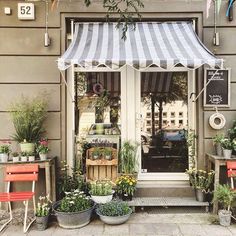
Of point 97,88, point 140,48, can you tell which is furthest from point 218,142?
point 97,88

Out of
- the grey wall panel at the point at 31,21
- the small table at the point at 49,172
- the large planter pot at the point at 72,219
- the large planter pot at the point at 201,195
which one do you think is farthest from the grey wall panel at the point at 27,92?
the large planter pot at the point at 201,195

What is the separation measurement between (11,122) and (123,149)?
2268 millimetres

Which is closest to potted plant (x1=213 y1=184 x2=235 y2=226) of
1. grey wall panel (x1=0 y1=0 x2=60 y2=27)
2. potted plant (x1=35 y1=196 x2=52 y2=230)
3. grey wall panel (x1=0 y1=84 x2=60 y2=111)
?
potted plant (x1=35 y1=196 x2=52 y2=230)

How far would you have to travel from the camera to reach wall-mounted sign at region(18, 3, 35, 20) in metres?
6.30

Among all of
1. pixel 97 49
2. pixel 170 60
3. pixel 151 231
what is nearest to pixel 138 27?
pixel 97 49

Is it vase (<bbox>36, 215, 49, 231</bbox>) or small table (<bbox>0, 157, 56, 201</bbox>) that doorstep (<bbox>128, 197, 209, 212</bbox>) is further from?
vase (<bbox>36, 215, 49, 231</bbox>)

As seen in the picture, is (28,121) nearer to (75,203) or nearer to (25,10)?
(75,203)

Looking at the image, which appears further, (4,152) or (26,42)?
(26,42)

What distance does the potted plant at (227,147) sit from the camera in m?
5.77

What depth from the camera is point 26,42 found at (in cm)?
634

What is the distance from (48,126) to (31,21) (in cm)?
211

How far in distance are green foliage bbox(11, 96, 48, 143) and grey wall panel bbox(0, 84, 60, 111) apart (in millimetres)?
200

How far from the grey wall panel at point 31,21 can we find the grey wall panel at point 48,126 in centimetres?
178

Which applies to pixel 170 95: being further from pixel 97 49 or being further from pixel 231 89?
pixel 97 49
